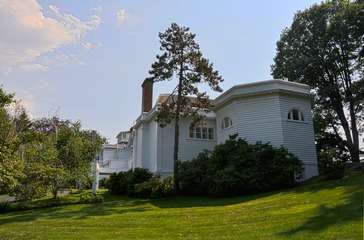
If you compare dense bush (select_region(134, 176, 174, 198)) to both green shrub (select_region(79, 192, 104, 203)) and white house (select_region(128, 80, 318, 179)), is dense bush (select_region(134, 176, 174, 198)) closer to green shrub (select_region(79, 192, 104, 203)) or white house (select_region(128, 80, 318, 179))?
green shrub (select_region(79, 192, 104, 203))

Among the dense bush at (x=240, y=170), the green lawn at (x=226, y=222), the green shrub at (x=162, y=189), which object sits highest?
the dense bush at (x=240, y=170)

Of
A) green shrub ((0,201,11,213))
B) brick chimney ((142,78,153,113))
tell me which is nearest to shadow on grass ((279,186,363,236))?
green shrub ((0,201,11,213))

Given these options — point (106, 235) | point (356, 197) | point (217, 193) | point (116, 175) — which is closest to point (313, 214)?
point (356, 197)

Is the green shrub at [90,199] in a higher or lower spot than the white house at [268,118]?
lower

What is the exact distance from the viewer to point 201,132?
Result: 26.4m

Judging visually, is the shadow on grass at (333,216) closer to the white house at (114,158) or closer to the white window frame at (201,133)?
the white window frame at (201,133)

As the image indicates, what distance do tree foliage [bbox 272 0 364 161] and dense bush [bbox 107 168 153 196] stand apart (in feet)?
50.4

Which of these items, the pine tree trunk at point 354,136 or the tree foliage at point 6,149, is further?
the pine tree trunk at point 354,136

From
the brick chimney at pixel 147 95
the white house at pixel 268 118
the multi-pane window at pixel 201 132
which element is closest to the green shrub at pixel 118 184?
the white house at pixel 268 118

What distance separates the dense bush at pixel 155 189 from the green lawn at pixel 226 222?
5.37 m

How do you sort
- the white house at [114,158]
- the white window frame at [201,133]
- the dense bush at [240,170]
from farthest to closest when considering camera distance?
the white house at [114,158]
the white window frame at [201,133]
the dense bush at [240,170]

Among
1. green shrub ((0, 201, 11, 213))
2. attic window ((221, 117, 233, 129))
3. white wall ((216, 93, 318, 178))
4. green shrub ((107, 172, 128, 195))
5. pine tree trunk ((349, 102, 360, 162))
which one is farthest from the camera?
pine tree trunk ((349, 102, 360, 162))

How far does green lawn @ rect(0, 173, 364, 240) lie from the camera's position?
8898mm

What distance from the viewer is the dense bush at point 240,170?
61.0ft
